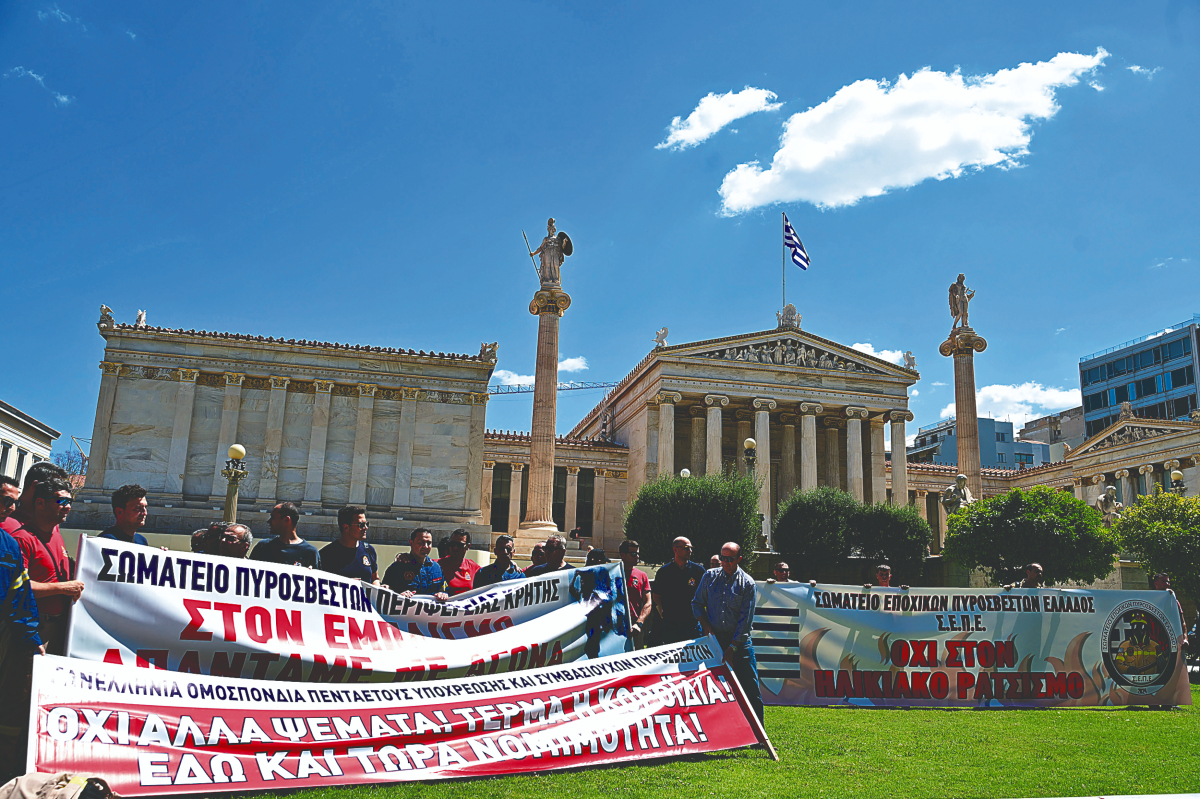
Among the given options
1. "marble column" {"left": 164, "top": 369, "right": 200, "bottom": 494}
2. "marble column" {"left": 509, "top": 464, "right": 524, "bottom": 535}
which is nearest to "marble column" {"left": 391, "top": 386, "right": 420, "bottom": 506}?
"marble column" {"left": 164, "top": 369, "right": 200, "bottom": 494}

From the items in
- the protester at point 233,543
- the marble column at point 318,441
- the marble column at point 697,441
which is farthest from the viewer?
the marble column at point 697,441

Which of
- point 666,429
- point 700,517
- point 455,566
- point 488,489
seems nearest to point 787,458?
point 666,429

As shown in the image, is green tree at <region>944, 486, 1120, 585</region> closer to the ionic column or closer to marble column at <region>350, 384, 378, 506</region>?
marble column at <region>350, 384, 378, 506</region>

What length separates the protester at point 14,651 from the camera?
17.2 feet

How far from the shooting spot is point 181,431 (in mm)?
29734

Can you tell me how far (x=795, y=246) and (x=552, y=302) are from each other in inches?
681

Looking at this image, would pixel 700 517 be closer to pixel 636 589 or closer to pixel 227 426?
pixel 227 426

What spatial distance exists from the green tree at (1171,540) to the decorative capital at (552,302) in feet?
69.4

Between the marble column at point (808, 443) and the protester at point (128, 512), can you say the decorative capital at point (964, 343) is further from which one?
the protester at point (128, 512)

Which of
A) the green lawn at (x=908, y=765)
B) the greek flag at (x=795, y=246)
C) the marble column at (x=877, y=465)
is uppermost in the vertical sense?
the greek flag at (x=795, y=246)

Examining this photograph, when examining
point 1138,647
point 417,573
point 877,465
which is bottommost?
point 1138,647

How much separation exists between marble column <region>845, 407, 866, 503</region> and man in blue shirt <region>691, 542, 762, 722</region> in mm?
37939

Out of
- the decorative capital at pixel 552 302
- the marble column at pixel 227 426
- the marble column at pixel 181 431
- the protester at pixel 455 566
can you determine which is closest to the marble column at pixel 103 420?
the marble column at pixel 181 431

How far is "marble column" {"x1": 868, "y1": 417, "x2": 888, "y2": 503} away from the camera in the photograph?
47188mm
